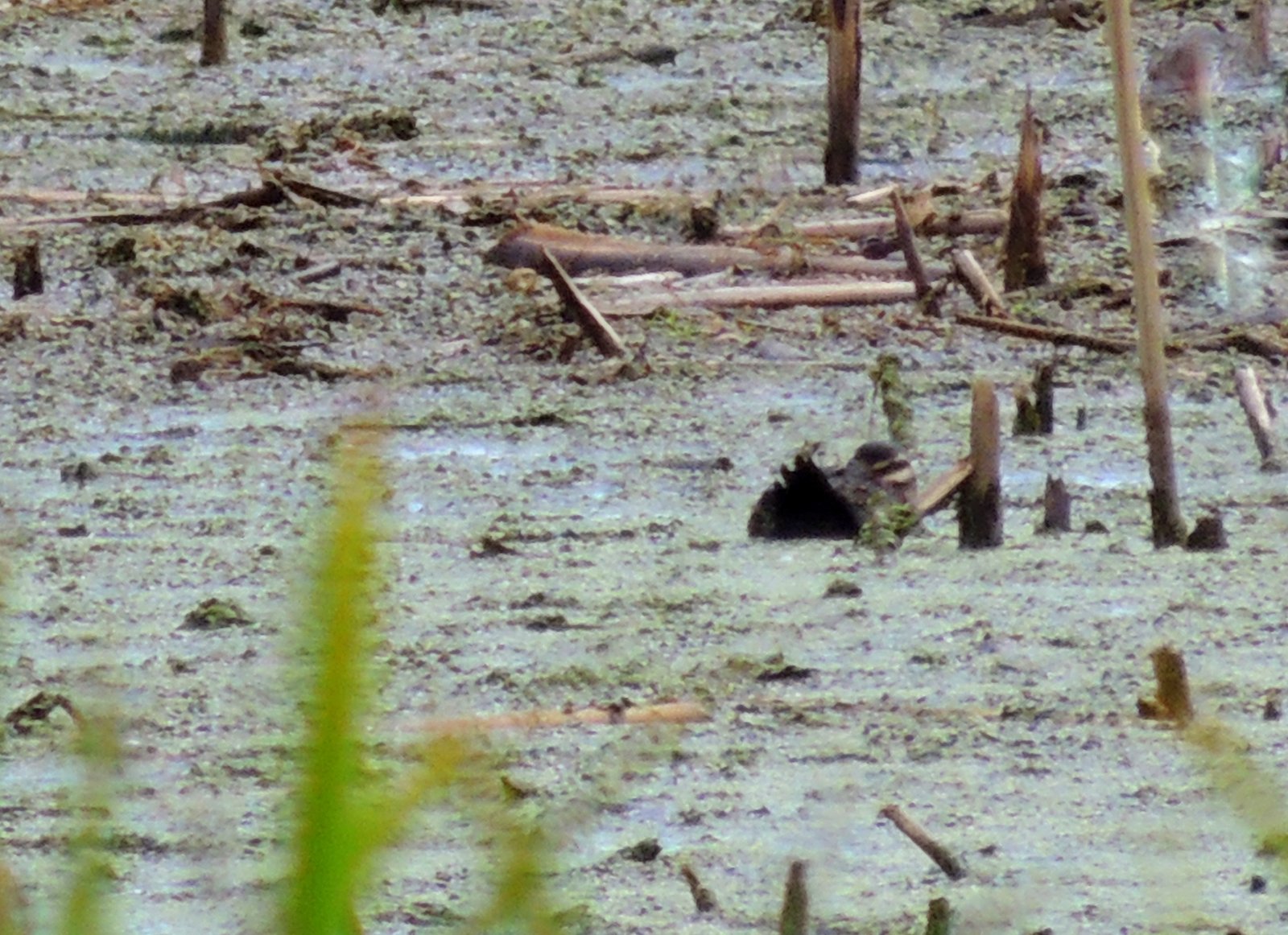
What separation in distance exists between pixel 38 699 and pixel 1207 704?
123 centimetres

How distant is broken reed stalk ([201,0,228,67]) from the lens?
25.2 ft

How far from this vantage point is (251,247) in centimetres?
566

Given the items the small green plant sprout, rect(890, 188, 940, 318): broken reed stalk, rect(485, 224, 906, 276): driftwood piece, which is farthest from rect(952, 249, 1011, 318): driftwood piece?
the small green plant sprout

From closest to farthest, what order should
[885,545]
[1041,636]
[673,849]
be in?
[673,849] → [1041,636] → [885,545]

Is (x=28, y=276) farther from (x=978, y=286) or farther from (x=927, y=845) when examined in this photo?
(x=927, y=845)

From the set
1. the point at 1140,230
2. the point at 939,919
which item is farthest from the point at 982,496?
the point at 939,919

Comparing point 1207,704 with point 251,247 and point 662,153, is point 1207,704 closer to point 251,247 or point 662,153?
point 251,247

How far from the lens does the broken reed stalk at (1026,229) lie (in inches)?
202

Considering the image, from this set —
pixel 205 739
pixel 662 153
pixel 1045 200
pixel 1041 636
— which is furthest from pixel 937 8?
pixel 205 739

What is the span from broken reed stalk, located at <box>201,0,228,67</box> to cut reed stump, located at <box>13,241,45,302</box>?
235 centimetres

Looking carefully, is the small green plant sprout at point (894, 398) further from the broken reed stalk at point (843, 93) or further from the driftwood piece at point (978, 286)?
the broken reed stalk at point (843, 93)

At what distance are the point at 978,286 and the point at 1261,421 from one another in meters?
1.05

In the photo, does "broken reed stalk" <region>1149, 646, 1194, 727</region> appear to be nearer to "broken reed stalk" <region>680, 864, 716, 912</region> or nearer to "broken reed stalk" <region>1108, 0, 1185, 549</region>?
"broken reed stalk" <region>680, 864, 716, 912</region>

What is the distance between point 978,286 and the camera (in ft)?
16.6
